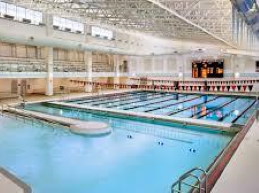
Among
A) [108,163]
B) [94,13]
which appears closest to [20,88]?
[94,13]

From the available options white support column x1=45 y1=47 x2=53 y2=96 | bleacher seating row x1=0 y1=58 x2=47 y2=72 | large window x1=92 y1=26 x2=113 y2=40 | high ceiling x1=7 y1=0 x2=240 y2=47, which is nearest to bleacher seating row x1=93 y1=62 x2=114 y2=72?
large window x1=92 y1=26 x2=113 y2=40

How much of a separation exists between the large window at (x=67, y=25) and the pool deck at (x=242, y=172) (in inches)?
535

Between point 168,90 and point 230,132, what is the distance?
13350 millimetres

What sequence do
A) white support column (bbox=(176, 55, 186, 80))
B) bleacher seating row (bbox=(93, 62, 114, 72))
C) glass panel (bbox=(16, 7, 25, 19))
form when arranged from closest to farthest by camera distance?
glass panel (bbox=(16, 7, 25, 19)) < bleacher seating row (bbox=(93, 62, 114, 72)) < white support column (bbox=(176, 55, 186, 80))

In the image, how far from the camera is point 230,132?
28.0ft

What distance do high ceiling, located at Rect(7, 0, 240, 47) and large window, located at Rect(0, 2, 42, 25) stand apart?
3.19ft

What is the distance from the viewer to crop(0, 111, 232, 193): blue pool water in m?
5.20

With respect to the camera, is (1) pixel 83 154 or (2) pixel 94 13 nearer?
(1) pixel 83 154

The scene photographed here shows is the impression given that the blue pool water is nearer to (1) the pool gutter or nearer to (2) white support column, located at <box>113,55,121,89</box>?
(1) the pool gutter

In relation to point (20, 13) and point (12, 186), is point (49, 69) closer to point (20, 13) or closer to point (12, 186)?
point (20, 13)

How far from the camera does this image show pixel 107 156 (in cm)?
674

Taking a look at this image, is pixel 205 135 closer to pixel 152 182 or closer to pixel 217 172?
pixel 152 182

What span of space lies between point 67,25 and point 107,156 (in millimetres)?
13436

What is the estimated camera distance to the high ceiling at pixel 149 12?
11465mm
